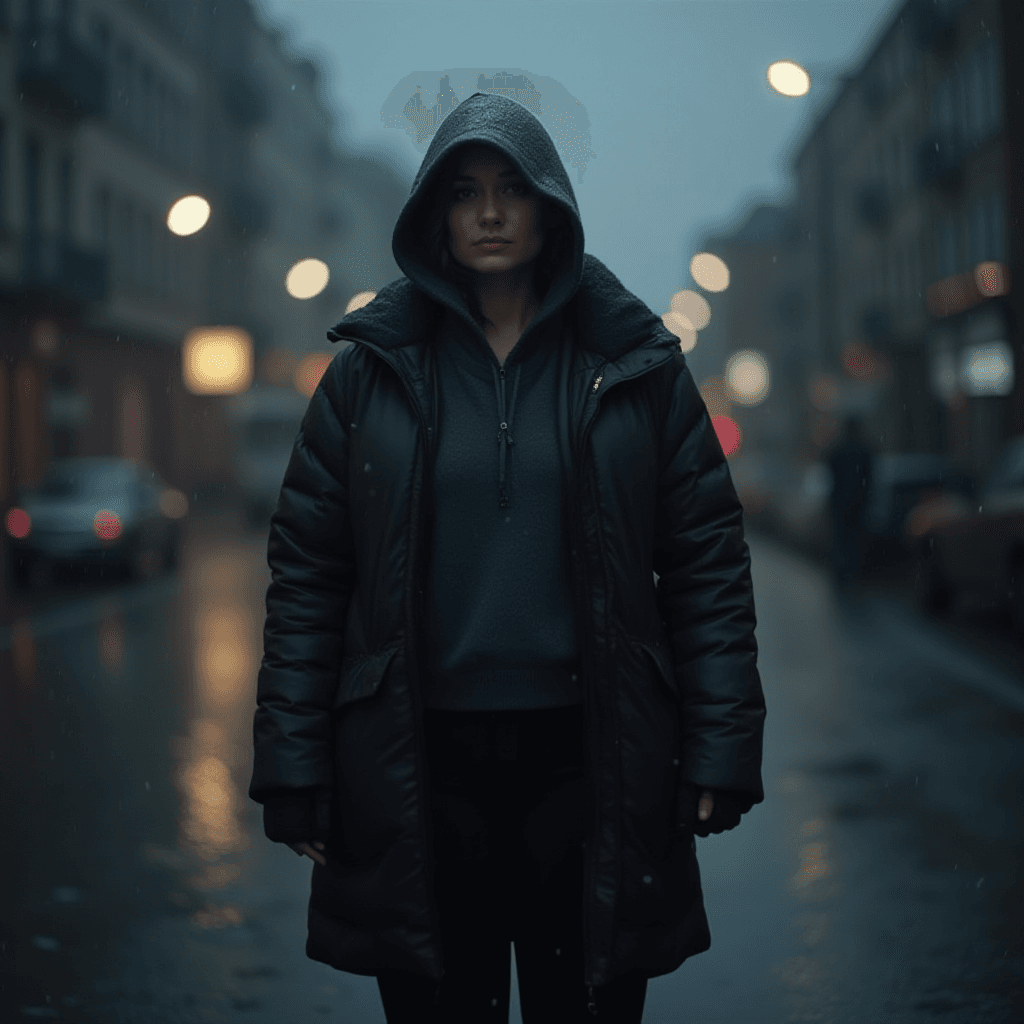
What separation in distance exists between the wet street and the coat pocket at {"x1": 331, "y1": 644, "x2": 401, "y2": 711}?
154 centimetres

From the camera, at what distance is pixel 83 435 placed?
32.8 meters

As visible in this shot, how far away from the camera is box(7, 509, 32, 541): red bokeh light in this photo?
1797cm

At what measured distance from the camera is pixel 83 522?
61.3 ft

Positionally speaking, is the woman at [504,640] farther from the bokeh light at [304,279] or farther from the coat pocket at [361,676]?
the bokeh light at [304,279]

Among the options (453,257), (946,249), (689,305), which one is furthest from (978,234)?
(453,257)

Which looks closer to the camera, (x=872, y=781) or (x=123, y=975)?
(x=123, y=975)

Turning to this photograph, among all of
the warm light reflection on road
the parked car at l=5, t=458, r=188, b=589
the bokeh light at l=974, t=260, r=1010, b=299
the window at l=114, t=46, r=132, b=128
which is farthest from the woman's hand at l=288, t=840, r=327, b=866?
the window at l=114, t=46, r=132, b=128

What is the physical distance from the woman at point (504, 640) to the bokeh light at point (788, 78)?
3.69 meters

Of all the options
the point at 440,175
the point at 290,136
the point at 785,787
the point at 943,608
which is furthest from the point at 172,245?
the point at 440,175

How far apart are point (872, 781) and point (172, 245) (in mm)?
34678

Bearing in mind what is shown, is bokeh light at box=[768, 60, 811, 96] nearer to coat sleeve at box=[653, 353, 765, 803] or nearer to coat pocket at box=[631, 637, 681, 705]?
coat sleeve at box=[653, 353, 765, 803]

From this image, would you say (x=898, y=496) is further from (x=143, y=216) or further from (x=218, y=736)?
(x=143, y=216)

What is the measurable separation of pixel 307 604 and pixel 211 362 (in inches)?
1457

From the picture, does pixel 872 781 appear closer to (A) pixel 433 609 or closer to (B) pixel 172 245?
Answer: (A) pixel 433 609
